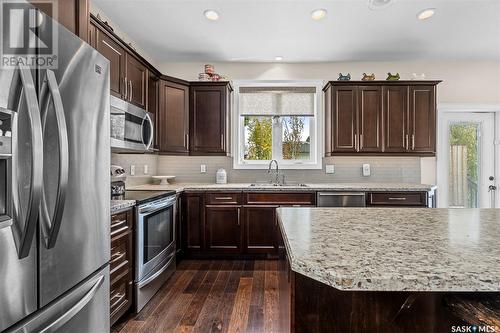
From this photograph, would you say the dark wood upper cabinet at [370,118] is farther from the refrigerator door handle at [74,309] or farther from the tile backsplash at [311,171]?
the refrigerator door handle at [74,309]

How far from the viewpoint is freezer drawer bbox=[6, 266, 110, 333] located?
1036 mm

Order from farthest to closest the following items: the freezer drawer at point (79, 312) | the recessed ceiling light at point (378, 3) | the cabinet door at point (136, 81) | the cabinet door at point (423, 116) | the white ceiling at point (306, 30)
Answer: the cabinet door at point (423, 116) → the white ceiling at point (306, 30) → the cabinet door at point (136, 81) → the recessed ceiling light at point (378, 3) → the freezer drawer at point (79, 312)

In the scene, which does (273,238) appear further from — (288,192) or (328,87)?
(328,87)

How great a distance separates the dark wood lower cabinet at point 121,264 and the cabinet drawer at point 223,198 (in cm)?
127

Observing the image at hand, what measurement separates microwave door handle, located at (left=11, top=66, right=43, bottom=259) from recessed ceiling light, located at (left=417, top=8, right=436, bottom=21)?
11.2 feet

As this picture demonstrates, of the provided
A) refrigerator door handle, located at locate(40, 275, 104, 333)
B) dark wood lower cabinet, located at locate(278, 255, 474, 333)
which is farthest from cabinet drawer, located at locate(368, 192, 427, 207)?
refrigerator door handle, located at locate(40, 275, 104, 333)

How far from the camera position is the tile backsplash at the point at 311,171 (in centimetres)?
393

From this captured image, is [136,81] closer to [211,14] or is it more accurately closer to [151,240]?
[211,14]

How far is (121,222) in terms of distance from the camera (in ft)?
6.48

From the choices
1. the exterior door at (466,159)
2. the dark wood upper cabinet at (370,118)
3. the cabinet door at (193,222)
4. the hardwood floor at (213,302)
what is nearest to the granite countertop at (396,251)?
the hardwood floor at (213,302)

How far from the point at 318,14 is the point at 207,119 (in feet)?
5.75

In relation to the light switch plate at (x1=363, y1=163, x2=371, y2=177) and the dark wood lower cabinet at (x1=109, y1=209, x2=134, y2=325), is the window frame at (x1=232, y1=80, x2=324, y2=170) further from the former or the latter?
the dark wood lower cabinet at (x1=109, y1=209, x2=134, y2=325)

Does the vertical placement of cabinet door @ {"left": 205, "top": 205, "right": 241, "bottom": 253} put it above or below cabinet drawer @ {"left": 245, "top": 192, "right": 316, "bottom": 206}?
below

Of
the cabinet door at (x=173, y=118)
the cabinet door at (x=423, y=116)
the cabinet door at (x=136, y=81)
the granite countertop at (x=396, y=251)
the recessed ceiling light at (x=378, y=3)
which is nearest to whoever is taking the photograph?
the granite countertop at (x=396, y=251)
